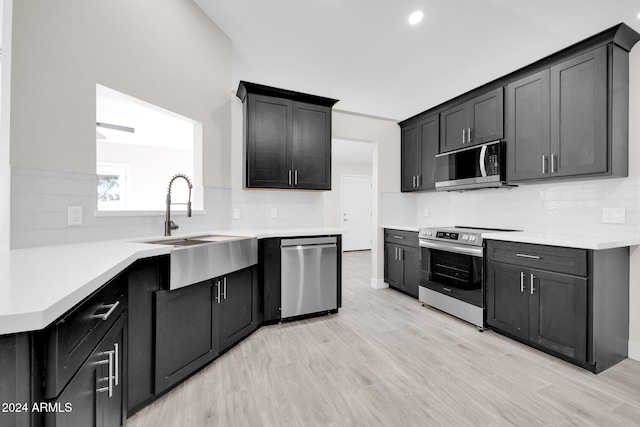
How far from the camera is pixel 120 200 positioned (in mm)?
6340

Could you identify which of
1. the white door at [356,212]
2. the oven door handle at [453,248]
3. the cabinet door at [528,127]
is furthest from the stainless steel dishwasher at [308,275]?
the white door at [356,212]

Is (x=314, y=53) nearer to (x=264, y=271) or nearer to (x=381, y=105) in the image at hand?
(x=381, y=105)

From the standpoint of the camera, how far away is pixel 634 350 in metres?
2.23

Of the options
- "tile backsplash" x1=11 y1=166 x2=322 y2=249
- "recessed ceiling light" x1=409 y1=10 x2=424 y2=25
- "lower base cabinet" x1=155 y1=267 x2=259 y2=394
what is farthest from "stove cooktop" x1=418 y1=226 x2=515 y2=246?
"tile backsplash" x1=11 y1=166 x2=322 y2=249

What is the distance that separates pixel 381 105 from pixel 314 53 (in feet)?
4.72

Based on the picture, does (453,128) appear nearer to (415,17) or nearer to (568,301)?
(415,17)

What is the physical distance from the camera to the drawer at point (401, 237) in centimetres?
367

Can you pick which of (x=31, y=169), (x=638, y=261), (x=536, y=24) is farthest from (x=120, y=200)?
(x=638, y=261)

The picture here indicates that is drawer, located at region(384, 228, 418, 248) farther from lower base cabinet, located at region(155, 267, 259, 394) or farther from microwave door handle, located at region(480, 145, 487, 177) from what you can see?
lower base cabinet, located at region(155, 267, 259, 394)

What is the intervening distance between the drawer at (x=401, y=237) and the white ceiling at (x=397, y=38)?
1.83 metres

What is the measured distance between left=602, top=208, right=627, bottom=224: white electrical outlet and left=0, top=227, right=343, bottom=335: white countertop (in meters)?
3.42

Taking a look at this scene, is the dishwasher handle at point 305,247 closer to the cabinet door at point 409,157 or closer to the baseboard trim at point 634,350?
the cabinet door at point 409,157

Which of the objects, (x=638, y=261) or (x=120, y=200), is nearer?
(x=638, y=261)

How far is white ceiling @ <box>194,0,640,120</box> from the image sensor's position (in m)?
2.12
